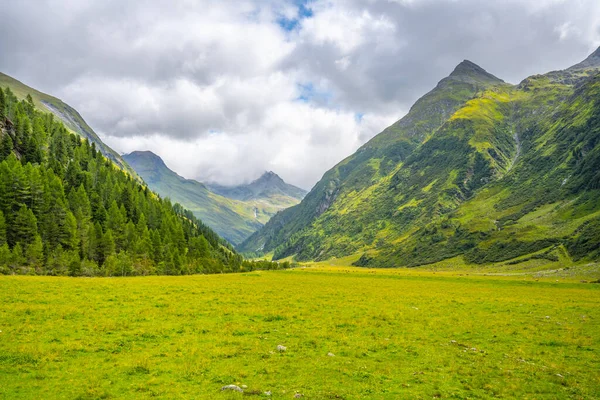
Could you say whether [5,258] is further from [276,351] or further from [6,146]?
[276,351]

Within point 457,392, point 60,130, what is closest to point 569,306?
point 457,392

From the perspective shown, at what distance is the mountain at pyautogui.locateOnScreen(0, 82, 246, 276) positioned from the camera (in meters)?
78.8

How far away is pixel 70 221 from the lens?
288 ft

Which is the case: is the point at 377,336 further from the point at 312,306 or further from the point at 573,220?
the point at 573,220

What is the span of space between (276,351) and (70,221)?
3433 inches

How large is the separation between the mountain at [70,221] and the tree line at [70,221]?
0.59ft

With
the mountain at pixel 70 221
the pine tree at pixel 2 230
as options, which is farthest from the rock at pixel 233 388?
the pine tree at pixel 2 230

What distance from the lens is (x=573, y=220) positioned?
197 metres

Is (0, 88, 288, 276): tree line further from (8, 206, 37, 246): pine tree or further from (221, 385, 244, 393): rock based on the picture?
(221, 385, 244, 393): rock

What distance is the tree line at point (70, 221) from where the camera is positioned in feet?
Result: 258

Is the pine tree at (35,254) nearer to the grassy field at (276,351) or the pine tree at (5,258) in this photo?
the pine tree at (5,258)

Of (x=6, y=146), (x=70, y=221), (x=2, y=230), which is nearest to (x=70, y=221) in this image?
(x=70, y=221)

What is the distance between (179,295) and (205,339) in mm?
20944

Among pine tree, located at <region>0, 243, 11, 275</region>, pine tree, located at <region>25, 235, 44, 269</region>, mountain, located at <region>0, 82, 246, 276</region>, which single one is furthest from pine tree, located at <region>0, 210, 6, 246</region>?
pine tree, located at <region>0, 243, 11, 275</region>
